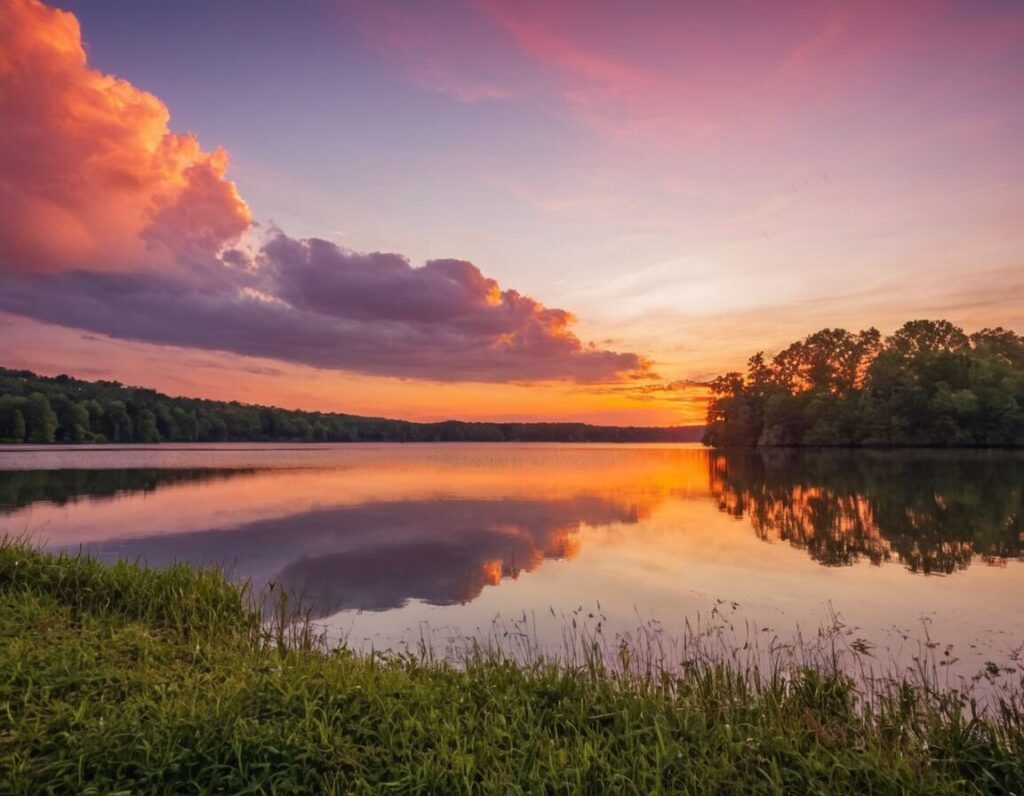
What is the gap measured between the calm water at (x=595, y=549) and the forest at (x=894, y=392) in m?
53.2

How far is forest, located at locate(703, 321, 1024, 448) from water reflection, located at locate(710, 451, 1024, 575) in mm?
43101

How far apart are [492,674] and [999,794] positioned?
5.42 meters

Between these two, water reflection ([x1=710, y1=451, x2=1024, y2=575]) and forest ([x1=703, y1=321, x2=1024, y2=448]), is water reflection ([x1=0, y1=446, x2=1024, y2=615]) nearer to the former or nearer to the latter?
water reflection ([x1=710, y1=451, x2=1024, y2=575])

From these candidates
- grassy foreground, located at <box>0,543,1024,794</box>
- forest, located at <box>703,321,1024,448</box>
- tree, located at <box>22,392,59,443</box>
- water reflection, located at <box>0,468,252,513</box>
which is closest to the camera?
grassy foreground, located at <box>0,543,1024,794</box>

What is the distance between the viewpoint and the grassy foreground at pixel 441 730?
18.0 feet

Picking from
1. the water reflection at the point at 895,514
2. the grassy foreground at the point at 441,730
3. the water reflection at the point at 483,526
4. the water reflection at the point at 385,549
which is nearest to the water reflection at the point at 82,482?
the water reflection at the point at 483,526

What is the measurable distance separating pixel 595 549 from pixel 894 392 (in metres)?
91.7

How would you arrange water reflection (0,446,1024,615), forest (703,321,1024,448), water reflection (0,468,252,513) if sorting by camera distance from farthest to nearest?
forest (703,321,1024,448)
water reflection (0,468,252,513)
water reflection (0,446,1024,615)

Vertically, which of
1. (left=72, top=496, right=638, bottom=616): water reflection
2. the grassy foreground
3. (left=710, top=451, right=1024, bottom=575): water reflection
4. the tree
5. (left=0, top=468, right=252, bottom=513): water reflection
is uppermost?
the tree

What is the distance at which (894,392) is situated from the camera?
93875 mm

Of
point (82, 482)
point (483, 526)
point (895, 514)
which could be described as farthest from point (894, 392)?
point (82, 482)

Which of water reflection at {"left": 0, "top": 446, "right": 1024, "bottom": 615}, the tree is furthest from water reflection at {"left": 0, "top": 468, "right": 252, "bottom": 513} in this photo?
the tree

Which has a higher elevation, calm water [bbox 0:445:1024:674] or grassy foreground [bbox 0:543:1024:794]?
grassy foreground [bbox 0:543:1024:794]

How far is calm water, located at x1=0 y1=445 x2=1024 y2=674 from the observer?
45.5ft
